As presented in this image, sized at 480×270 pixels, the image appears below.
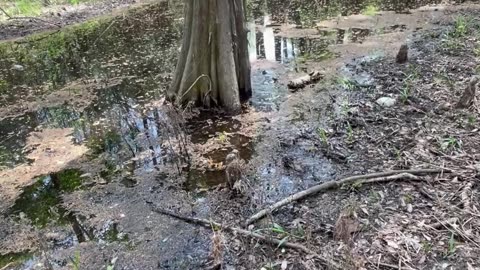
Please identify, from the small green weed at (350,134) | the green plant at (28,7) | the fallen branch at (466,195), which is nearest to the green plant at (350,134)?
the small green weed at (350,134)

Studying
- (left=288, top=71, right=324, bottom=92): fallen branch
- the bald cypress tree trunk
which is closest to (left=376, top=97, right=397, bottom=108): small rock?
(left=288, top=71, right=324, bottom=92): fallen branch

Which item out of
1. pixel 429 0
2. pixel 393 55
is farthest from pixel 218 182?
pixel 429 0

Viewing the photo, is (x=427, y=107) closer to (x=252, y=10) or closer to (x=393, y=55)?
(x=393, y=55)

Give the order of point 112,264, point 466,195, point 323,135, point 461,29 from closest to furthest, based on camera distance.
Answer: point 112,264 < point 466,195 < point 323,135 < point 461,29

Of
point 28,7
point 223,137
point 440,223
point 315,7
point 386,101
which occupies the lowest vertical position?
point 440,223

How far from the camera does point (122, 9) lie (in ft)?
42.8

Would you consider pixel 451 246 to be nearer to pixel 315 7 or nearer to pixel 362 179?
pixel 362 179

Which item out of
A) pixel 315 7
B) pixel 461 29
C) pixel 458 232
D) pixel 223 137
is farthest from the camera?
pixel 315 7

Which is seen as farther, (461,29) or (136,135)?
(461,29)

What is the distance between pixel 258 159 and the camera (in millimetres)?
4375

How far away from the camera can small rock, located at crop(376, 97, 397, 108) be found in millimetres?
5030

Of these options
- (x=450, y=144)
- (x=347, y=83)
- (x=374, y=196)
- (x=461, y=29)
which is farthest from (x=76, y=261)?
(x=461, y=29)

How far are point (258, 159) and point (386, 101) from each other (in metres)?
1.84

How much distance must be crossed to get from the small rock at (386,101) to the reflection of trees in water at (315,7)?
5.18 m
